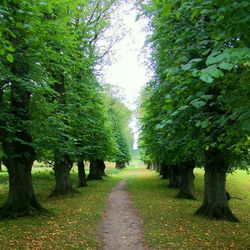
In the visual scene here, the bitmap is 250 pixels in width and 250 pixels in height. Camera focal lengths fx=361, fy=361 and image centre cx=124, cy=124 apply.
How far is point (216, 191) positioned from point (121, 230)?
481 cm

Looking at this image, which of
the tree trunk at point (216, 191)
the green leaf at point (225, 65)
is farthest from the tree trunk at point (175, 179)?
the green leaf at point (225, 65)

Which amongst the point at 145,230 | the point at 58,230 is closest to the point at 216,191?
the point at 145,230

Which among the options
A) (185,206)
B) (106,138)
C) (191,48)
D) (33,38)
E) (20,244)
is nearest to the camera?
(191,48)

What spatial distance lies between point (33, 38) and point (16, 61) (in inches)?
39.5

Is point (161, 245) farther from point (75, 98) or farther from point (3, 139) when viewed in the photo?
point (75, 98)

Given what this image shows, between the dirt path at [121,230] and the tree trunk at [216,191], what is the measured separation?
3.15 meters

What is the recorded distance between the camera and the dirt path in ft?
34.0

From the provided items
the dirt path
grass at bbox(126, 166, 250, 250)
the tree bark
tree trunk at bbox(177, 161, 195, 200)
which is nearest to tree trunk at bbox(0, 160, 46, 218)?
the tree bark

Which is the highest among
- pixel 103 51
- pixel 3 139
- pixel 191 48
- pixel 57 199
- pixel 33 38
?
pixel 103 51

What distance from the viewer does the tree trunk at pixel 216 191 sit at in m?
14.9

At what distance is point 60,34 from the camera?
14.2m

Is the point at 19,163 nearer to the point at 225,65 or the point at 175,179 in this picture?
the point at 225,65

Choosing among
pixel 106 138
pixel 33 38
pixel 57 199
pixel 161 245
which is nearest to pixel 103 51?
pixel 106 138

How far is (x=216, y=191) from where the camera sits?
15.1 meters
